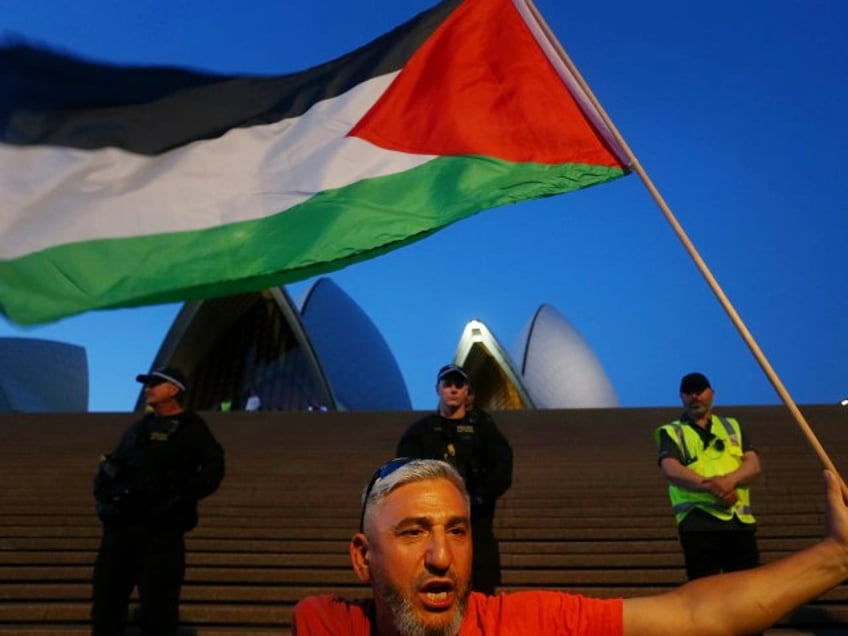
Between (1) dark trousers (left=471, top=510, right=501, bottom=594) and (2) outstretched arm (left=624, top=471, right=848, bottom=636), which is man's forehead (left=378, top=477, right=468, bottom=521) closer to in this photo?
(2) outstretched arm (left=624, top=471, right=848, bottom=636)

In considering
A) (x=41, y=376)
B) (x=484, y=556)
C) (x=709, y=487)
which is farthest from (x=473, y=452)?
(x=41, y=376)

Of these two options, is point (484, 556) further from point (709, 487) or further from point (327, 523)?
point (327, 523)

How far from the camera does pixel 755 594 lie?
1153mm

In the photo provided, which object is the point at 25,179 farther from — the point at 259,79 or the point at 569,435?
the point at 569,435

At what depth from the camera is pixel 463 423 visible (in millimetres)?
3371

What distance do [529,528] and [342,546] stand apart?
110 cm

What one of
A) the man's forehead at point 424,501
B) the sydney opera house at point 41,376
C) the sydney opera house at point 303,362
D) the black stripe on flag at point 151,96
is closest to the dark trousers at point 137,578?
the black stripe on flag at point 151,96

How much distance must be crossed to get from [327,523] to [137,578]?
2416 mm

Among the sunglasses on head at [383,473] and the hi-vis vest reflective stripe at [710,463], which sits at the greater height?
the hi-vis vest reflective stripe at [710,463]

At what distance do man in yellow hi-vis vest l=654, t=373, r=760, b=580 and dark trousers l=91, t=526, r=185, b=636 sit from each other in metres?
1.80

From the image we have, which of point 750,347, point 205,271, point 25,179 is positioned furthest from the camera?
point 25,179

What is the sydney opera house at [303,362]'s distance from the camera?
1043 inches

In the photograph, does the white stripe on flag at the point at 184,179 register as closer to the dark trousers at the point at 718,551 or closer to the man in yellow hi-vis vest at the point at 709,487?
the man in yellow hi-vis vest at the point at 709,487

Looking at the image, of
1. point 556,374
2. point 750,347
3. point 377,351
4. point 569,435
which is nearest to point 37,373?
point 377,351
